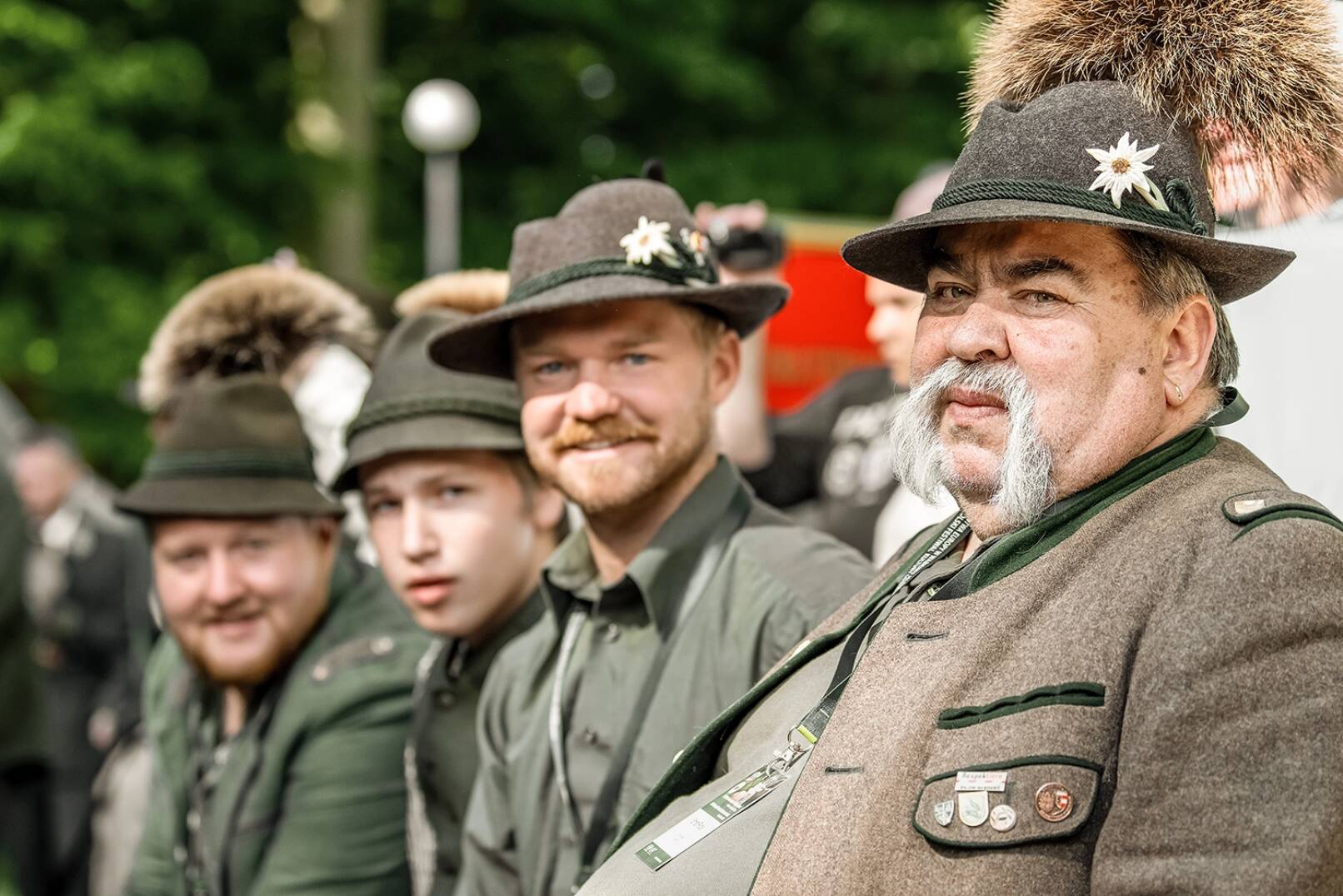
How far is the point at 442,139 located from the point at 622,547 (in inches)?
426

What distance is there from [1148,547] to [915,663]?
366 mm

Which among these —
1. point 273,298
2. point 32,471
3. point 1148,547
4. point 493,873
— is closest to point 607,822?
point 493,873

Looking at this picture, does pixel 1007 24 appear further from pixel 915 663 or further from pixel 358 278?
pixel 358 278

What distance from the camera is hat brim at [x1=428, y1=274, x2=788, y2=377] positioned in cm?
365

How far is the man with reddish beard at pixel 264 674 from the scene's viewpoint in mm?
4449

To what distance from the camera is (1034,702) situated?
225 cm

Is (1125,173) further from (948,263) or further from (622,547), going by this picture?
(622,547)

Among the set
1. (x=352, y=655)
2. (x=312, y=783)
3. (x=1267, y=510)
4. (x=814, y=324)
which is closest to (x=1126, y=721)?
(x=1267, y=510)

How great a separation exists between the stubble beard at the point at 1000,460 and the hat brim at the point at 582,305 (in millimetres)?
998

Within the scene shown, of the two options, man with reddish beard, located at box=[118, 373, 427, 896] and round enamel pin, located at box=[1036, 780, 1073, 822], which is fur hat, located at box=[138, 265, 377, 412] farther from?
round enamel pin, located at box=[1036, 780, 1073, 822]

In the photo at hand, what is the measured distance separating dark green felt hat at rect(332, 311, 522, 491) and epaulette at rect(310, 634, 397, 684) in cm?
48

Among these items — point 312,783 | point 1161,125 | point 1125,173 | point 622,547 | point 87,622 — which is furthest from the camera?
point 87,622

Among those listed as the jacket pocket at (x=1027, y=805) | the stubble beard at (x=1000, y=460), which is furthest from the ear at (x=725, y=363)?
the jacket pocket at (x=1027, y=805)

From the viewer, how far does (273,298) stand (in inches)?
214
